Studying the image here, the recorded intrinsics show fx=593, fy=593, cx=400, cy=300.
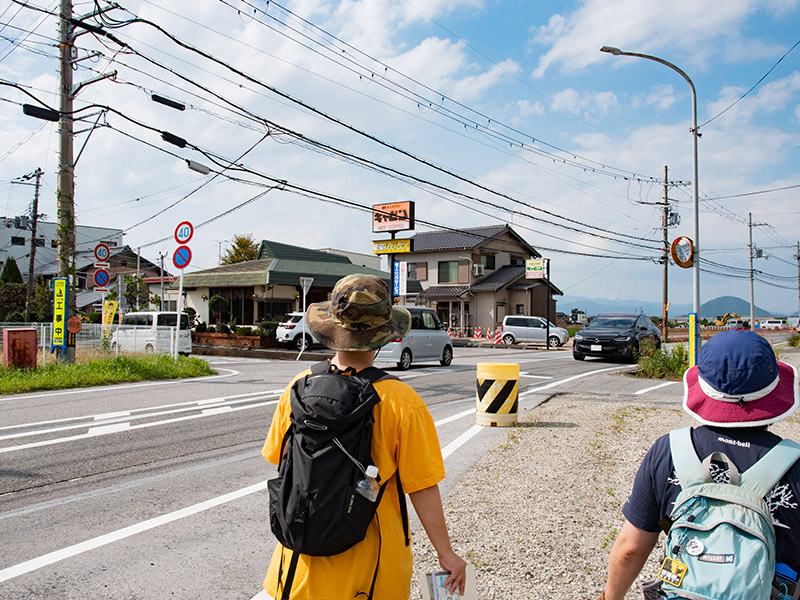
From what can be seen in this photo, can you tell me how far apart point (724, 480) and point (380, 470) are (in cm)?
104

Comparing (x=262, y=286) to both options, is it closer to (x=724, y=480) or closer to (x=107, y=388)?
(x=107, y=388)

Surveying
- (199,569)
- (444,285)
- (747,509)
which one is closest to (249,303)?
(444,285)

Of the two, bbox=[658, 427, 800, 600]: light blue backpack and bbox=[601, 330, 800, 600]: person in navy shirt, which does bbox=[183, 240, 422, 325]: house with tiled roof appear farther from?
bbox=[658, 427, 800, 600]: light blue backpack

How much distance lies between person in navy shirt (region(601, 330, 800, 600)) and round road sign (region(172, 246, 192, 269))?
48.6 feet

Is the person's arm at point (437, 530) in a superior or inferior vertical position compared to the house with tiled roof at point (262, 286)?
inferior

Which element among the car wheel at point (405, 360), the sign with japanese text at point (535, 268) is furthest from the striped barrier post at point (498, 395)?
the sign with japanese text at point (535, 268)

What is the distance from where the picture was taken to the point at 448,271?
45.7 metres

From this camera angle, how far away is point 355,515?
6.08ft

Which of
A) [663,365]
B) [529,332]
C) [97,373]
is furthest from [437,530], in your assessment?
[529,332]

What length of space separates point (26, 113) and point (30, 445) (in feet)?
31.6

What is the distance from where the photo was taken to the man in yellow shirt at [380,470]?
192 cm

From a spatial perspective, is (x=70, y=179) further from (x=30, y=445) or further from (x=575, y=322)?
(x=575, y=322)

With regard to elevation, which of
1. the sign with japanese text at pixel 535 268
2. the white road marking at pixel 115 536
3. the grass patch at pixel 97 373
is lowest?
the white road marking at pixel 115 536

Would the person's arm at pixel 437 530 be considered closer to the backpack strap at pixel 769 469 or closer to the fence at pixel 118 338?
the backpack strap at pixel 769 469
